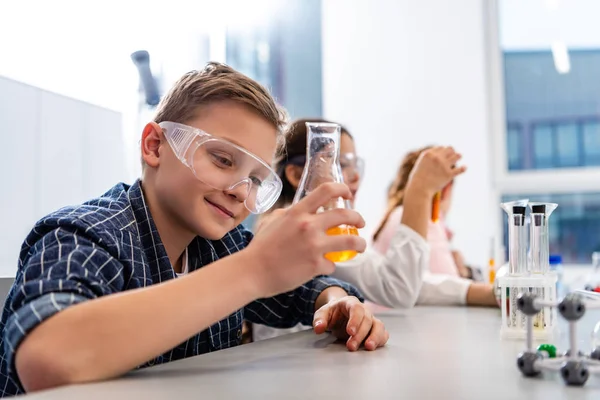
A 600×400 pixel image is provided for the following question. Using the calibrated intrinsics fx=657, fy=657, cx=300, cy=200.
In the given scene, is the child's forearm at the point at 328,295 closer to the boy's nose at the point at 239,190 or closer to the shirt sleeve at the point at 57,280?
the boy's nose at the point at 239,190

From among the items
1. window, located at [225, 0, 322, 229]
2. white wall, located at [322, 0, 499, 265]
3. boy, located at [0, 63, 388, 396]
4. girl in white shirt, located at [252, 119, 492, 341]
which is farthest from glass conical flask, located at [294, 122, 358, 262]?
white wall, located at [322, 0, 499, 265]

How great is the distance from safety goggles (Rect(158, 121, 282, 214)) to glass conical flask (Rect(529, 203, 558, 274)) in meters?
0.44

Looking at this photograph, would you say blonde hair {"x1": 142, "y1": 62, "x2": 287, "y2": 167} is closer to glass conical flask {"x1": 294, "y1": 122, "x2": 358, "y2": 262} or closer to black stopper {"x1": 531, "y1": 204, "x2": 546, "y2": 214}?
glass conical flask {"x1": 294, "y1": 122, "x2": 358, "y2": 262}

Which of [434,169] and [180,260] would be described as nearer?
[180,260]

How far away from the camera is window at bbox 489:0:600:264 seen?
3793 millimetres

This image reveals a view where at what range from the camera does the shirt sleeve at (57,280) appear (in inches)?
29.4

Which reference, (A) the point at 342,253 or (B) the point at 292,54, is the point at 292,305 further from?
(B) the point at 292,54

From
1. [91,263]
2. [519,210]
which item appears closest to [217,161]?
[91,263]

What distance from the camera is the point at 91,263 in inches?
33.8

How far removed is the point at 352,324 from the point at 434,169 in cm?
84

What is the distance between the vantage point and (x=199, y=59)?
101 inches

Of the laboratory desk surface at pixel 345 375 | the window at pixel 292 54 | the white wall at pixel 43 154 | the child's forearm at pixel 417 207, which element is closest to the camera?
the laboratory desk surface at pixel 345 375

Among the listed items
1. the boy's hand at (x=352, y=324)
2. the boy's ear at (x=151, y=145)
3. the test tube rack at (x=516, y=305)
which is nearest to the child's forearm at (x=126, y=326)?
the boy's hand at (x=352, y=324)

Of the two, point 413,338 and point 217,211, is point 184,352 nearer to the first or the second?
point 217,211
